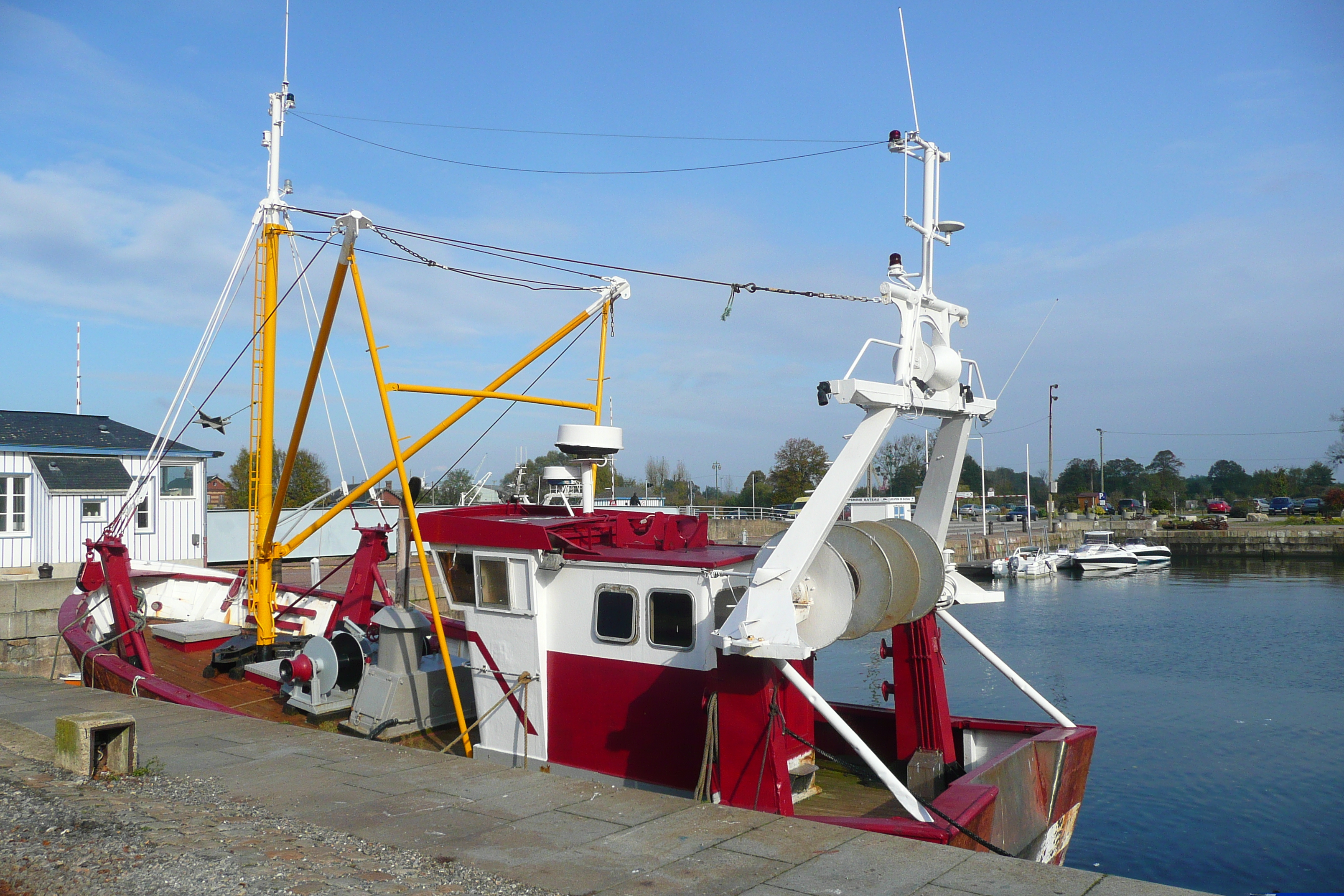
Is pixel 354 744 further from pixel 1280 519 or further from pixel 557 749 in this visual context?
pixel 1280 519

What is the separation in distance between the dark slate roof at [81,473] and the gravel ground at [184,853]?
22540 millimetres

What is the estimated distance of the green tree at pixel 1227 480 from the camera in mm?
134250

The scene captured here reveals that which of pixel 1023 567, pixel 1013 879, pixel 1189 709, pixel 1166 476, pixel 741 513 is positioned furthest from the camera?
pixel 1166 476

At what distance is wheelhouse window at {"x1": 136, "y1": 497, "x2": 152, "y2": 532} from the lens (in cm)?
2733

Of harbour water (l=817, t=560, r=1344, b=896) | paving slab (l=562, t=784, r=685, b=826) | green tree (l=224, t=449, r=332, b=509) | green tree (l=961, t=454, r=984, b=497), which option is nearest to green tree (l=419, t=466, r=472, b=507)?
green tree (l=224, t=449, r=332, b=509)

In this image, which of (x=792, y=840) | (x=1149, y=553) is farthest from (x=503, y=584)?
(x=1149, y=553)

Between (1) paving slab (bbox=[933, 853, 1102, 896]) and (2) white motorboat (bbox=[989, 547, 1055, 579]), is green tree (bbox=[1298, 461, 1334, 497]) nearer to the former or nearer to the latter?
(2) white motorboat (bbox=[989, 547, 1055, 579])

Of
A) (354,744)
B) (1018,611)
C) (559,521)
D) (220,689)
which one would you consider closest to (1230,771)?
(559,521)

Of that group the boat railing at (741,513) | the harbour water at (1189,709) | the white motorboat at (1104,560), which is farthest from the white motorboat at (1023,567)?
the boat railing at (741,513)

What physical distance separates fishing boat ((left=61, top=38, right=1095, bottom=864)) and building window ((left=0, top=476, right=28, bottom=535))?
15967 millimetres

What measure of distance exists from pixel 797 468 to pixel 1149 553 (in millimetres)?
27717

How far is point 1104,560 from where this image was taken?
53156 millimetres

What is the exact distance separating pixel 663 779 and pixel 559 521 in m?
2.70

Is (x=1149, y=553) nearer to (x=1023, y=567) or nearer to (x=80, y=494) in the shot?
(x=1023, y=567)
